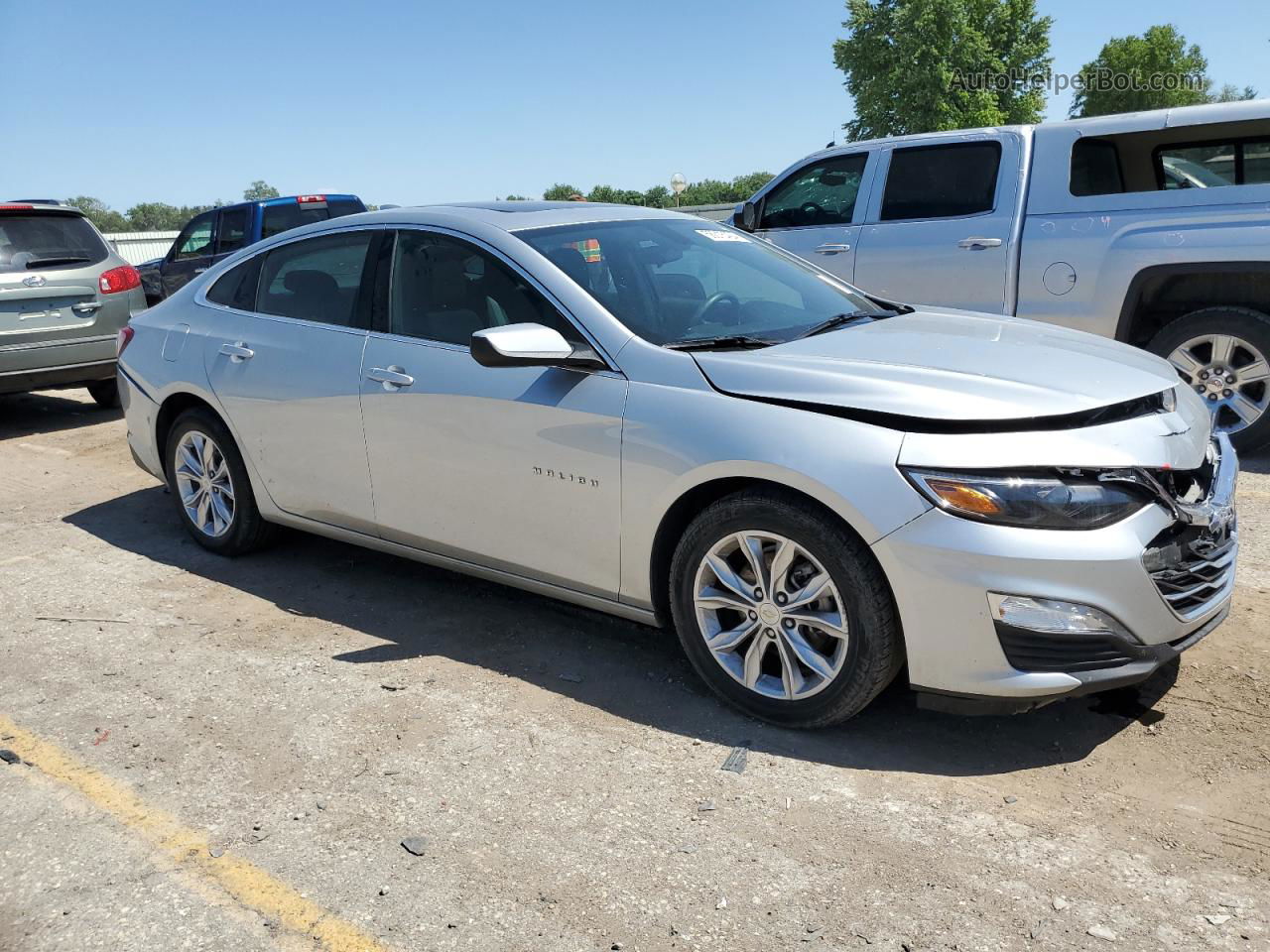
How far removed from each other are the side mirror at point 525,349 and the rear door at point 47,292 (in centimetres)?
646

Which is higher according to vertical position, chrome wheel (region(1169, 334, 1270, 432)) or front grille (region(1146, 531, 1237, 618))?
chrome wheel (region(1169, 334, 1270, 432))

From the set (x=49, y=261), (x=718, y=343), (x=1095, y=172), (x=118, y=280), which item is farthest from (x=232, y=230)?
(x=718, y=343)

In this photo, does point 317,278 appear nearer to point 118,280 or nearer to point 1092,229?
point 1092,229

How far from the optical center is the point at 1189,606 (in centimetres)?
321

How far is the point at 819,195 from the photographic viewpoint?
8250mm

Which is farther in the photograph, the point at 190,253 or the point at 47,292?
the point at 190,253

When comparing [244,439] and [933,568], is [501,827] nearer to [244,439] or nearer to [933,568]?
[933,568]

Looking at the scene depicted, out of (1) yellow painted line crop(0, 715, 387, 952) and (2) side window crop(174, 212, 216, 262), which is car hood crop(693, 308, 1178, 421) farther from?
(2) side window crop(174, 212, 216, 262)

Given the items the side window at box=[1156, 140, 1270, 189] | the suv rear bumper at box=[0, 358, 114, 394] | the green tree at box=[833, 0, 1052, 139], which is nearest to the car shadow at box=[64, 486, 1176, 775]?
the suv rear bumper at box=[0, 358, 114, 394]

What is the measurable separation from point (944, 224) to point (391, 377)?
4614 millimetres

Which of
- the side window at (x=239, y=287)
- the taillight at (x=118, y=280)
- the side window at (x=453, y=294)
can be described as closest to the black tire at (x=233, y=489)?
the side window at (x=239, y=287)

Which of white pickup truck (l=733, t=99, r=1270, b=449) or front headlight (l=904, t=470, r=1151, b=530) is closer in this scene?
front headlight (l=904, t=470, r=1151, b=530)

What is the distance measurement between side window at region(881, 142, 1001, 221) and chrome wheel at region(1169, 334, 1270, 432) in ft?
5.37

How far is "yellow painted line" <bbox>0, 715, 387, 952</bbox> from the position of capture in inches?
104
